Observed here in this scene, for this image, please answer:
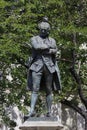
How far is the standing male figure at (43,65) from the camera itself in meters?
14.4

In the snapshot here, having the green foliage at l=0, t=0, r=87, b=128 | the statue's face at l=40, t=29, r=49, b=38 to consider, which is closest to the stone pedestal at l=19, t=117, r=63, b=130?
the statue's face at l=40, t=29, r=49, b=38

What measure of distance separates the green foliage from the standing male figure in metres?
8.35

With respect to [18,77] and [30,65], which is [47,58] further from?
[18,77]

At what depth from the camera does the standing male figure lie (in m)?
14.4

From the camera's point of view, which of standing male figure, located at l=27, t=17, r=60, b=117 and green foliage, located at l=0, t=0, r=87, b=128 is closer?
standing male figure, located at l=27, t=17, r=60, b=117

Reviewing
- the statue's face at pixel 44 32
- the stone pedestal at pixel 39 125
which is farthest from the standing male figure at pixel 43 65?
the stone pedestal at pixel 39 125

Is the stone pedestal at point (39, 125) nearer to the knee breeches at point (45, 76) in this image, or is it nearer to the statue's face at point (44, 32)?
the knee breeches at point (45, 76)

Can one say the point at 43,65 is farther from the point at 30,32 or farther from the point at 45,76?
the point at 30,32

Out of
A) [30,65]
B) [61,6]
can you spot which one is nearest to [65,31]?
[61,6]

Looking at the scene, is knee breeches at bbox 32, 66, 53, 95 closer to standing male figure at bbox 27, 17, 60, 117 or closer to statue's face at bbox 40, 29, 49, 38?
standing male figure at bbox 27, 17, 60, 117

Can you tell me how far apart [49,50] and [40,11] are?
32.8 feet

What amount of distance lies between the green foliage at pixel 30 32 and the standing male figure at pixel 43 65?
835 centimetres

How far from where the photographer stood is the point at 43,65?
47.4 feet

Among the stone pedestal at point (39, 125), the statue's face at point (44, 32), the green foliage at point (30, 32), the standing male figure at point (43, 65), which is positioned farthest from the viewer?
the green foliage at point (30, 32)
